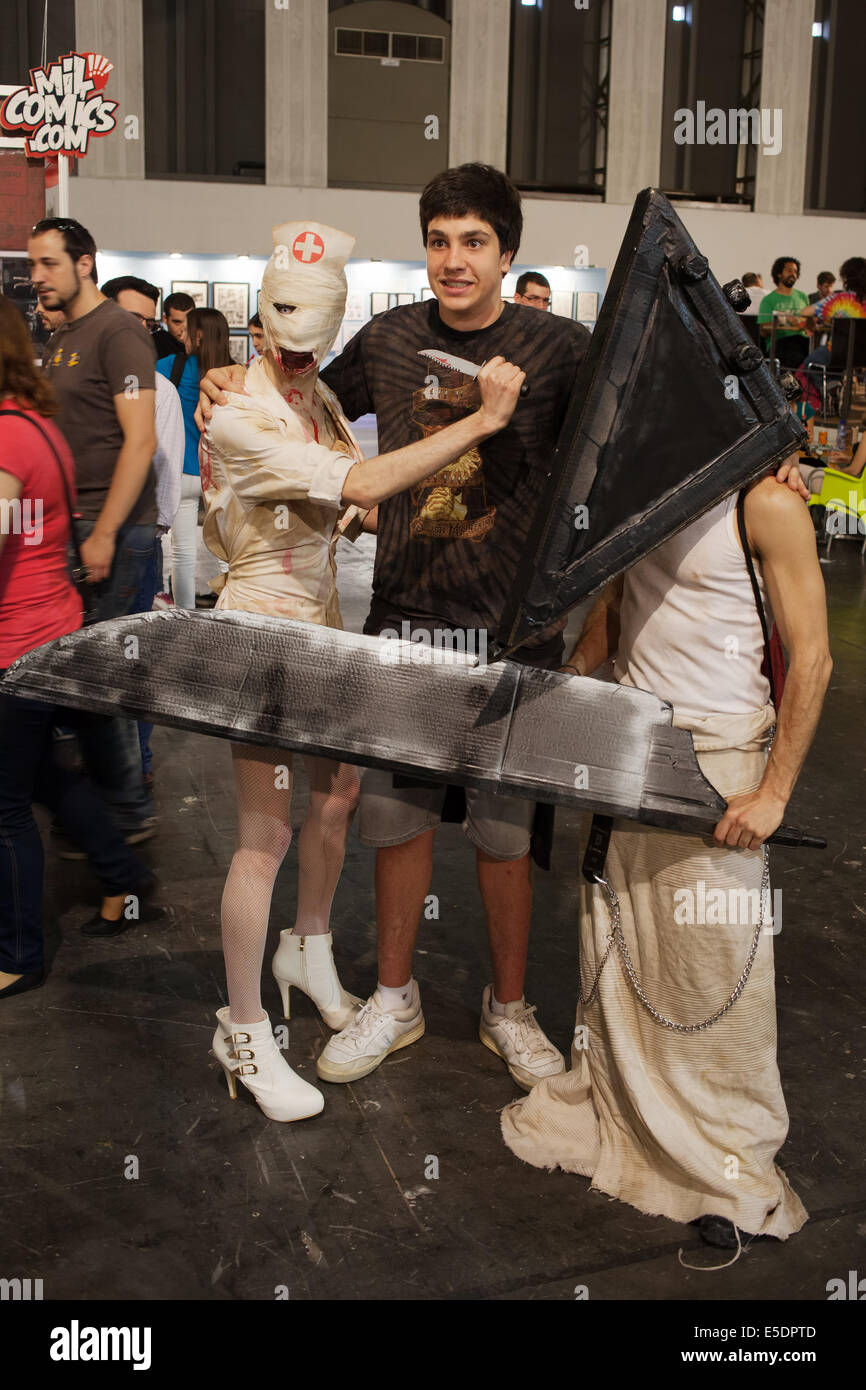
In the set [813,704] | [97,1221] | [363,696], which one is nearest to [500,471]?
[363,696]

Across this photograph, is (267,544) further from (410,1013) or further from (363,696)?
(410,1013)

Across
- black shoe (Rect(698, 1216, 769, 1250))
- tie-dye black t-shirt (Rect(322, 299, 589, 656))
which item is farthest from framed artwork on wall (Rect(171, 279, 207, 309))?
black shoe (Rect(698, 1216, 769, 1250))

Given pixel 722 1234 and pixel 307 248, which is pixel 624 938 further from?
pixel 307 248

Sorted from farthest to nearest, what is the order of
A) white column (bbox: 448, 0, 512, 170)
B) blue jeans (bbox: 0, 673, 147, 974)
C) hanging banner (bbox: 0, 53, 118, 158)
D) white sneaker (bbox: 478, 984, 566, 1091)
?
1. white column (bbox: 448, 0, 512, 170)
2. hanging banner (bbox: 0, 53, 118, 158)
3. blue jeans (bbox: 0, 673, 147, 974)
4. white sneaker (bbox: 478, 984, 566, 1091)

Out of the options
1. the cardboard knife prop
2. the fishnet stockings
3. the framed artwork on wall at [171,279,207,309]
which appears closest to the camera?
the cardboard knife prop

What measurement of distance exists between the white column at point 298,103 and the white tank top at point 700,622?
15.3m

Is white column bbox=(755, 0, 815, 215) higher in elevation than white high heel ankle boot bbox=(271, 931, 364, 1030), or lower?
higher

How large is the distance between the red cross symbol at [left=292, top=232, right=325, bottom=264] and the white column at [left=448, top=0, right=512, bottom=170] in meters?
15.4

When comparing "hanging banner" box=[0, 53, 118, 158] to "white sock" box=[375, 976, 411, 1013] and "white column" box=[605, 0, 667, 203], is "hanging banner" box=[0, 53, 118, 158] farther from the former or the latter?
"white column" box=[605, 0, 667, 203]

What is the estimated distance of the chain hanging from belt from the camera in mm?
2178

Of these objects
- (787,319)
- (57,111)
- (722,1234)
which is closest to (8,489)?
(722,1234)

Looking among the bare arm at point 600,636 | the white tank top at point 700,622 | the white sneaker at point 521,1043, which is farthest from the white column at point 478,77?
the white tank top at point 700,622

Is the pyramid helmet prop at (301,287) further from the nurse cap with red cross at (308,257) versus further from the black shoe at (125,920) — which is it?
the black shoe at (125,920)

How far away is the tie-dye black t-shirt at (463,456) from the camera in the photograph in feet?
8.01
